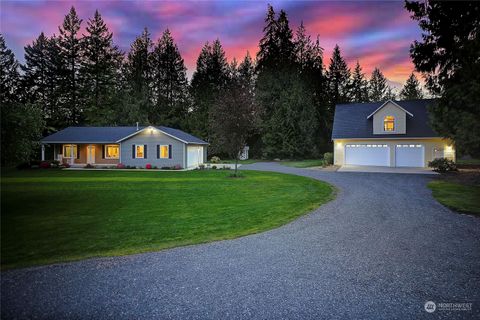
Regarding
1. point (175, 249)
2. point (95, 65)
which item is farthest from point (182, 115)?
point (175, 249)

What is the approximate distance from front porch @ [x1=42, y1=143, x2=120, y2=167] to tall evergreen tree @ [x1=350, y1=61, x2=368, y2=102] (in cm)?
4178

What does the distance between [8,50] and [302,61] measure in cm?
4364

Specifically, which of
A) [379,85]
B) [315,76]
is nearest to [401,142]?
[315,76]

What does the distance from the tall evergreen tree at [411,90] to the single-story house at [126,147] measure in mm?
49733

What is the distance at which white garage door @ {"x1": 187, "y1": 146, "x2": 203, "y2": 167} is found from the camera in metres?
28.5

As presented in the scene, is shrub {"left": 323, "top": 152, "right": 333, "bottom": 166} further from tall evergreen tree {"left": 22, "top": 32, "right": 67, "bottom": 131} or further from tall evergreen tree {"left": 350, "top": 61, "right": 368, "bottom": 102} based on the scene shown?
tall evergreen tree {"left": 22, "top": 32, "right": 67, "bottom": 131}

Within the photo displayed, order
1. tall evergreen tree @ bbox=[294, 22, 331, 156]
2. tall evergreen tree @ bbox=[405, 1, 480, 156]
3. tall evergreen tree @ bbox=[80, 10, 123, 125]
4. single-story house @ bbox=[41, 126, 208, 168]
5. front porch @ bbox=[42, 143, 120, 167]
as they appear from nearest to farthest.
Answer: tall evergreen tree @ bbox=[405, 1, 480, 156], single-story house @ bbox=[41, 126, 208, 168], front porch @ bbox=[42, 143, 120, 167], tall evergreen tree @ bbox=[80, 10, 123, 125], tall evergreen tree @ bbox=[294, 22, 331, 156]

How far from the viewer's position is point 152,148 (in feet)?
90.6

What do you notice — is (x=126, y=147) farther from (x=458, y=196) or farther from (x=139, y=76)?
(x=458, y=196)

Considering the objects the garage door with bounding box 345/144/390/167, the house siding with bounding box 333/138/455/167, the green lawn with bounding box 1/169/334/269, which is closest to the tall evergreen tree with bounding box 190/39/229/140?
the house siding with bounding box 333/138/455/167

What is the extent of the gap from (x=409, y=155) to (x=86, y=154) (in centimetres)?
3259

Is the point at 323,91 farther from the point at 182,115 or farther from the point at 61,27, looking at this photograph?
the point at 61,27

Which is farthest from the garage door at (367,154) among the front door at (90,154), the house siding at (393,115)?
the front door at (90,154)

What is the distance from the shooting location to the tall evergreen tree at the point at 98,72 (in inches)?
1722
